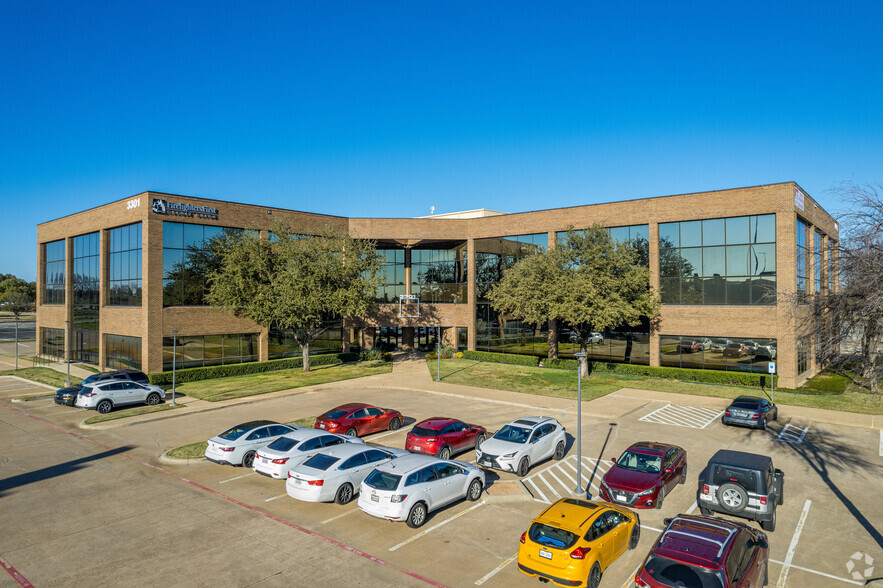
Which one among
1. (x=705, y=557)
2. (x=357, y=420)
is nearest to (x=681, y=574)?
(x=705, y=557)

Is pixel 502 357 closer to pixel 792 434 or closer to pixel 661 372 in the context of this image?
pixel 661 372

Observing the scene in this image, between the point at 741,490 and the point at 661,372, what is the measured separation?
25.6m

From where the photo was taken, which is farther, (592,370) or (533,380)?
(592,370)

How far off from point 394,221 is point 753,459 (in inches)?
1624

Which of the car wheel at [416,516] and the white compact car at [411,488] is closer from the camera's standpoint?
the white compact car at [411,488]

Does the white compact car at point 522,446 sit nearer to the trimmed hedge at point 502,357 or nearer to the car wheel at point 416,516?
the car wheel at point 416,516

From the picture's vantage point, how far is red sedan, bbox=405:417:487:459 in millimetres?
18516

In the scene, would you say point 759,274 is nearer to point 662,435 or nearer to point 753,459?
point 662,435

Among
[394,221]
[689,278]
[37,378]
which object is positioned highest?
[394,221]

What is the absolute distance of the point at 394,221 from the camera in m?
51.4

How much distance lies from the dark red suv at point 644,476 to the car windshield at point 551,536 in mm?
4782

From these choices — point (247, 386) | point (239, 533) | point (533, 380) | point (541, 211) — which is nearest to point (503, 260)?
point (541, 211)

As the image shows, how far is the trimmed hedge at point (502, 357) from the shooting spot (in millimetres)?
45469

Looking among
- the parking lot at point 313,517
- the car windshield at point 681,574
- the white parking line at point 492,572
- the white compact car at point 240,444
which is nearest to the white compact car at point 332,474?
the parking lot at point 313,517
